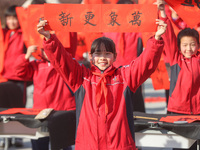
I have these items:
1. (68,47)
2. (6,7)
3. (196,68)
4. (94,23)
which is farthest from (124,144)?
(6,7)

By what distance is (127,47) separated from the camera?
17.4 ft

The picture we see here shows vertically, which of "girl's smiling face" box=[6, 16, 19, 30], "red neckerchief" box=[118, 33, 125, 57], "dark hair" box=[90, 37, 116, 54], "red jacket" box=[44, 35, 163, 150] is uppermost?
"girl's smiling face" box=[6, 16, 19, 30]

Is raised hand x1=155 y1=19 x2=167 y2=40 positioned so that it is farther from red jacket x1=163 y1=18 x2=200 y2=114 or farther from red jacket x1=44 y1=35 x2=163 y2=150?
red jacket x1=163 y1=18 x2=200 y2=114

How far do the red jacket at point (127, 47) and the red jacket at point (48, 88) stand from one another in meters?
1.07

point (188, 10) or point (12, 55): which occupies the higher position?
point (188, 10)

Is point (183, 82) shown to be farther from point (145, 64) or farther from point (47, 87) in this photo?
point (47, 87)

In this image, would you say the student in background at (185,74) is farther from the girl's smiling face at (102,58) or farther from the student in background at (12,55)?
the student in background at (12,55)

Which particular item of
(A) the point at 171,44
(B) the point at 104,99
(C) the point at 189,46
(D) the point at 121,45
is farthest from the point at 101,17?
(D) the point at 121,45

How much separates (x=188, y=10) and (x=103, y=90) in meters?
1.10

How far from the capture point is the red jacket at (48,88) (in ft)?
14.6

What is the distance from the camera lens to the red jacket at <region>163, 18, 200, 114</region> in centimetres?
403

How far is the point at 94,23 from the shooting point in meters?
3.07

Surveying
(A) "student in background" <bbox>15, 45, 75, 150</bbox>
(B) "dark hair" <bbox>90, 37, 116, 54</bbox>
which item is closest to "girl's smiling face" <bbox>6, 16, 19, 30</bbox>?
(A) "student in background" <bbox>15, 45, 75, 150</bbox>

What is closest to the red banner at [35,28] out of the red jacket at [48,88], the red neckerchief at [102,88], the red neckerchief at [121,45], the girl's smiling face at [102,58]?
the red jacket at [48,88]
